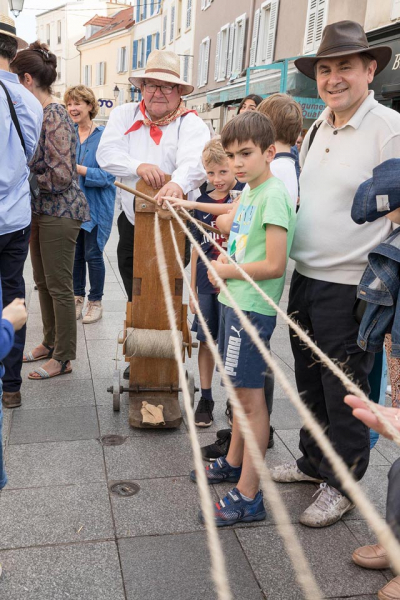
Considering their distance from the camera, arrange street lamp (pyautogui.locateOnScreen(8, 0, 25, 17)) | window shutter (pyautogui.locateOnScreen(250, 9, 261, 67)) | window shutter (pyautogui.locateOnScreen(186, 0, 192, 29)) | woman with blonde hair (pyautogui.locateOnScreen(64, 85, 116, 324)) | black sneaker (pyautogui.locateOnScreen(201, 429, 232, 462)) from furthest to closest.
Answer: window shutter (pyautogui.locateOnScreen(186, 0, 192, 29)) → window shutter (pyautogui.locateOnScreen(250, 9, 261, 67)) → street lamp (pyautogui.locateOnScreen(8, 0, 25, 17)) → woman with blonde hair (pyautogui.locateOnScreen(64, 85, 116, 324)) → black sneaker (pyautogui.locateOnScreen(201, 429, 232, 462))

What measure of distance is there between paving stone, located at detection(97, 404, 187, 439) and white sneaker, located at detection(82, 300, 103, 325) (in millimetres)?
1936

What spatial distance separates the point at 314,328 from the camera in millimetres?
2508

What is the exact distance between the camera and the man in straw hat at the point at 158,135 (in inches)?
126

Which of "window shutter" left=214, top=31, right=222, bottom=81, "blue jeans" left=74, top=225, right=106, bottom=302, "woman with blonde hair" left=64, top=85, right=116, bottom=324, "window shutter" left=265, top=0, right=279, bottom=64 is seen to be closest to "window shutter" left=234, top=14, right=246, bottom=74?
"window shutter" left=214, top=31, right=222, bottom=81

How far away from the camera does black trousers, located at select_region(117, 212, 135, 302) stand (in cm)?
370

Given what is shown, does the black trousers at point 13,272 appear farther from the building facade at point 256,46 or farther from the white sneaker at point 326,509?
the building facade at point 256,46

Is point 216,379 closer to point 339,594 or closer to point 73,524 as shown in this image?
point 73,524

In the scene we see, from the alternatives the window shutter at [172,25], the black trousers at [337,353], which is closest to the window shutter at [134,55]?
the window shutter at [172,25]

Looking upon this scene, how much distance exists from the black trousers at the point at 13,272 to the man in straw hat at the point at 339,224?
5.21ft

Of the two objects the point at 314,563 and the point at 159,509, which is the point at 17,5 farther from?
the point at 314,563

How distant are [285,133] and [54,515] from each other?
1.95m

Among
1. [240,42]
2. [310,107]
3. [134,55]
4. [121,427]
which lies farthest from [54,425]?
[134,55]

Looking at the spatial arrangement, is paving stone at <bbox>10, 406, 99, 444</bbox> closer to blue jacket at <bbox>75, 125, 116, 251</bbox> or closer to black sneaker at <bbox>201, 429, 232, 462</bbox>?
black sneaker at <bbox>201, 429, 232, 462</bbox>

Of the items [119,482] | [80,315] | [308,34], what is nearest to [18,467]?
[119,482]
